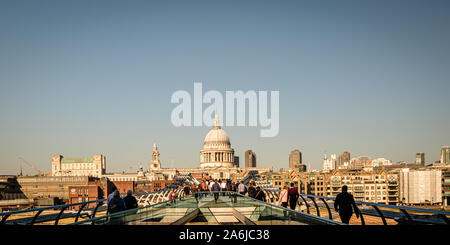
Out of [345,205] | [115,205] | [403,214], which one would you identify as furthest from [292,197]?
[403,214]

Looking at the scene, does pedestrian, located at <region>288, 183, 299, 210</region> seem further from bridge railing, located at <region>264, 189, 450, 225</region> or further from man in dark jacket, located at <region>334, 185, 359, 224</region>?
bridge railing, located at <region>264, 189, 450, 225</region>

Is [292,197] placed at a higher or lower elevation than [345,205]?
lower

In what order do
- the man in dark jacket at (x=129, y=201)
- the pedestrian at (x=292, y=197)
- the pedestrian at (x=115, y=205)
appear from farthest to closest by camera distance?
the pedestrian at (x=292, y=197) < the man in dark jacket at (x=129, y=201) < the pedestrian at (x=115, y=205)

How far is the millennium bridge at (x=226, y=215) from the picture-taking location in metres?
7.72

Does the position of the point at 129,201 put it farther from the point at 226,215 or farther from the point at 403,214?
the point at 403,214

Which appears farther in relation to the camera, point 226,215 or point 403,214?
point 226,215

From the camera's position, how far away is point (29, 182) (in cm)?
16038


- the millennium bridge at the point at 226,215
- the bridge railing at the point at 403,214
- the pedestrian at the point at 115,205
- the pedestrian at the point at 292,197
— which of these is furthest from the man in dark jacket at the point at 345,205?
the pedestrian at the point at 115,205

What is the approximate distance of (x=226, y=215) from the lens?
49.2ft

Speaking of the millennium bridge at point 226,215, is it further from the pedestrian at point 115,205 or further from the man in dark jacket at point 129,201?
the man in dark jacket at point 129,201
